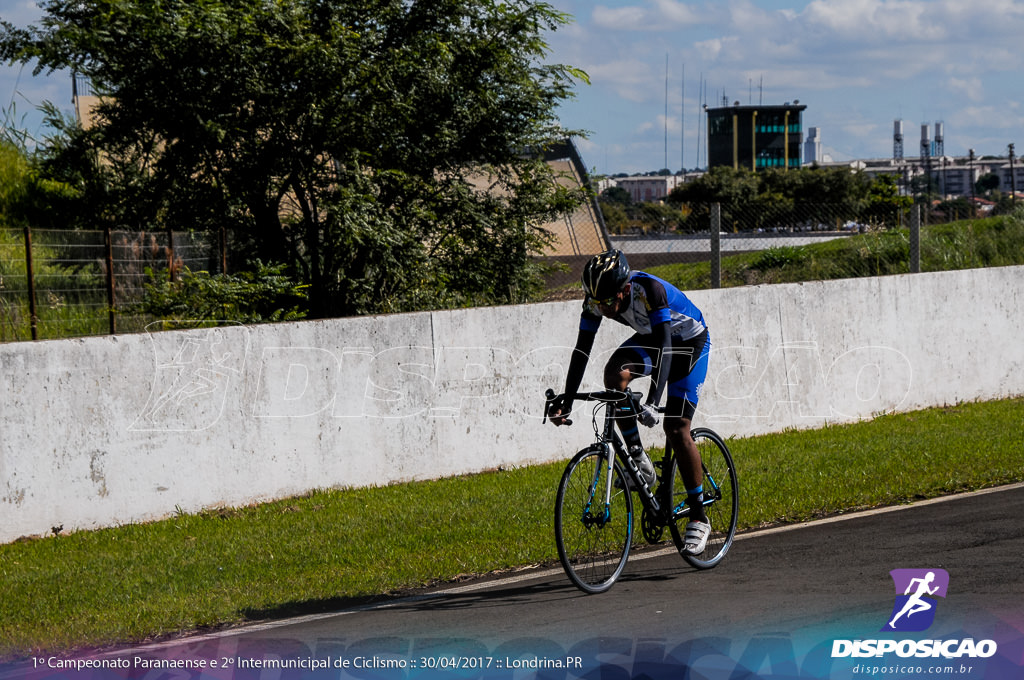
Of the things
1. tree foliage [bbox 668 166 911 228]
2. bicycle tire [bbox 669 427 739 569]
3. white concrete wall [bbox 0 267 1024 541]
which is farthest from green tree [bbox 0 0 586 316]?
tree foliage [bbox 668 166 911 228]

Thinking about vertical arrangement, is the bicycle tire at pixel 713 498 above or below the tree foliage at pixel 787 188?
below

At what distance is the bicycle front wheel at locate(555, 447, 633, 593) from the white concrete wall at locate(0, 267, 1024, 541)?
3873 mm

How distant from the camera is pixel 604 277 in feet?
19.3

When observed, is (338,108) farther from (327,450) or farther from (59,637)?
(59,637)

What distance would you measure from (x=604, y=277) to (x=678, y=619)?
187 centimetres

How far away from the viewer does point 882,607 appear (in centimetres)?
552

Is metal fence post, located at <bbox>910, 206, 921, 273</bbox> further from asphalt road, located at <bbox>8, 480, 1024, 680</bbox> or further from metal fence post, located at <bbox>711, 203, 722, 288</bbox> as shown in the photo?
asphalt road, located at <bbox>8, 480, 1024, 680</bbox>

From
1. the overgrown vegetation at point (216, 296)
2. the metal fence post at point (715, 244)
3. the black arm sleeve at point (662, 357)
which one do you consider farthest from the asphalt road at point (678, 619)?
the metal fence post at point (715, 244)

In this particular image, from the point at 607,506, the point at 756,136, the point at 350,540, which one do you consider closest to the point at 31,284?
the point at 350,540

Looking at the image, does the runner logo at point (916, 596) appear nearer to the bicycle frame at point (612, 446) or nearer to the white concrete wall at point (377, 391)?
the bicycle frame at point (612, 446)

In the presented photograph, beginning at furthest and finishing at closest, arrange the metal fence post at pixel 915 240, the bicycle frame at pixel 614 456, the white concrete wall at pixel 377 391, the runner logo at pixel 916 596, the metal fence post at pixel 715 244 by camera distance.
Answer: the metal fence post at pixel 915 240, the metal fence post at pixel 715 244, the white concrete wall at pixel 377 391, the bicycle frame at pixel 614 456, the runner logo at pixel 916 596

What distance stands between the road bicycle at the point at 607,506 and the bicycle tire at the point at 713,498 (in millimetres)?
11

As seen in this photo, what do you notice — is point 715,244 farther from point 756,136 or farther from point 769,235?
point 756,136

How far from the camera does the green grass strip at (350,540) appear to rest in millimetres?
6090
